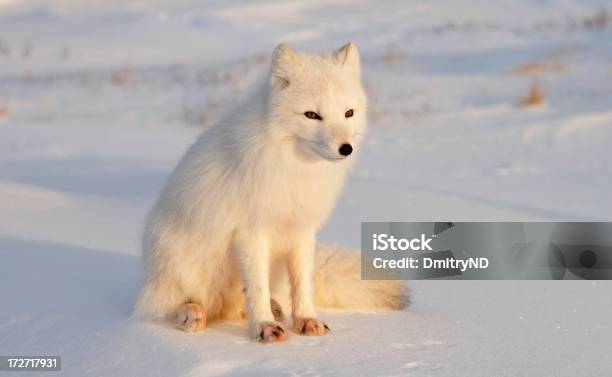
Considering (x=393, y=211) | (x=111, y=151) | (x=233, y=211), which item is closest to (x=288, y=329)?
(x=233, y=211)

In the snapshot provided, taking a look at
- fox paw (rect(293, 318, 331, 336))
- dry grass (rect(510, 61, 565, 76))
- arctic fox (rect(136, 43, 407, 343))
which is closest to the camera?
arctic fox (rect(136, 43, 407, 343))

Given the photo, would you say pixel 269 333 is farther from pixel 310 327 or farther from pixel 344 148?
pixel 344 148

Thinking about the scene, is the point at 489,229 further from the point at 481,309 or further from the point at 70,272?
the point at 70,272

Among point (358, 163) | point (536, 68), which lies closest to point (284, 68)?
point (358, 163)

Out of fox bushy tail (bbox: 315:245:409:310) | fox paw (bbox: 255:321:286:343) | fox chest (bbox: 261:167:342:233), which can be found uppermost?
fox chest (bbox: 261:167:342:233)

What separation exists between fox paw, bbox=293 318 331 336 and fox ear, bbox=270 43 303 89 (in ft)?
2.66

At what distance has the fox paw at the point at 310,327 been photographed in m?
3.09

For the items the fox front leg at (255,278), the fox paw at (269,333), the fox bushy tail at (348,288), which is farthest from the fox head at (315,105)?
the fox bushy tail at (348,288)

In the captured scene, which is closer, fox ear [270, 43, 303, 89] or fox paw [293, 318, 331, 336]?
fox ear [270, 43, 303, 89]

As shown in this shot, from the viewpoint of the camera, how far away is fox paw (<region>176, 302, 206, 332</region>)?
10.2 ft

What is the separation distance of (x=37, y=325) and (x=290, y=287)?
93 cm

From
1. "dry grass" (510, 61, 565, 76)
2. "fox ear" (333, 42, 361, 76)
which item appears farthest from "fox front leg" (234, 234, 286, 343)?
"dry grass" (510, 61, 565, 76)

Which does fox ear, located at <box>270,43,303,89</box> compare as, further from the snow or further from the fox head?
the snow

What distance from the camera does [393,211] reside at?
18.8 feet
